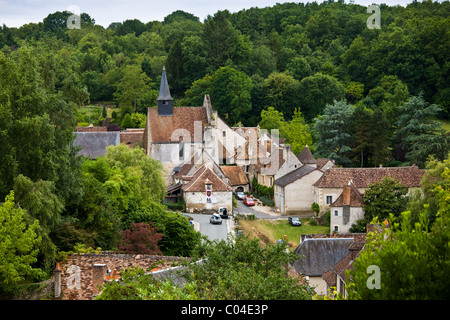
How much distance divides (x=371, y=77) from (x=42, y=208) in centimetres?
6626

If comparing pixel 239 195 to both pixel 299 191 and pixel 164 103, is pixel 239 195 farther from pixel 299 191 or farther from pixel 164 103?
pixel 164 103

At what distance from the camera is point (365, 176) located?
5034cm

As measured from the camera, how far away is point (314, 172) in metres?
51.3

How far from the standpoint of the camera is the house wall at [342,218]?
149 feet

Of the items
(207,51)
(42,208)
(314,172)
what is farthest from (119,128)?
(42,208)

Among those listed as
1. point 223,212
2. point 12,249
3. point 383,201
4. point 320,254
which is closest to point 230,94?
point 223,212

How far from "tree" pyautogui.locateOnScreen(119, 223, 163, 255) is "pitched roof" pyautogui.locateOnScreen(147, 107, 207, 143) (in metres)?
23.5

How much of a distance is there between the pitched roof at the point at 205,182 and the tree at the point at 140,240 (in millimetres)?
14353

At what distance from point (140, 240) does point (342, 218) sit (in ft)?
61.4

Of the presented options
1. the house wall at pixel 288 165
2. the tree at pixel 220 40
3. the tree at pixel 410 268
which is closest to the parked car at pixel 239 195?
the house wall at pixel 288 165

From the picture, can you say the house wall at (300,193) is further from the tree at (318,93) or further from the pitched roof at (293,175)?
the tree at (318,93)

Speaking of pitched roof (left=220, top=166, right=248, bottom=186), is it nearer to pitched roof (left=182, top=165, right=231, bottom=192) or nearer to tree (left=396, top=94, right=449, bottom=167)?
pitched roof (left=182, top=165, right=231, bottom=192)

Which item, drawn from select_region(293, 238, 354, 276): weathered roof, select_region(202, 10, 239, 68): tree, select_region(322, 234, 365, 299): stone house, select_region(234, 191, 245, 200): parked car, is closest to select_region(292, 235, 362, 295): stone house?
select_region(293, 238, 354, 276): weathered roof
